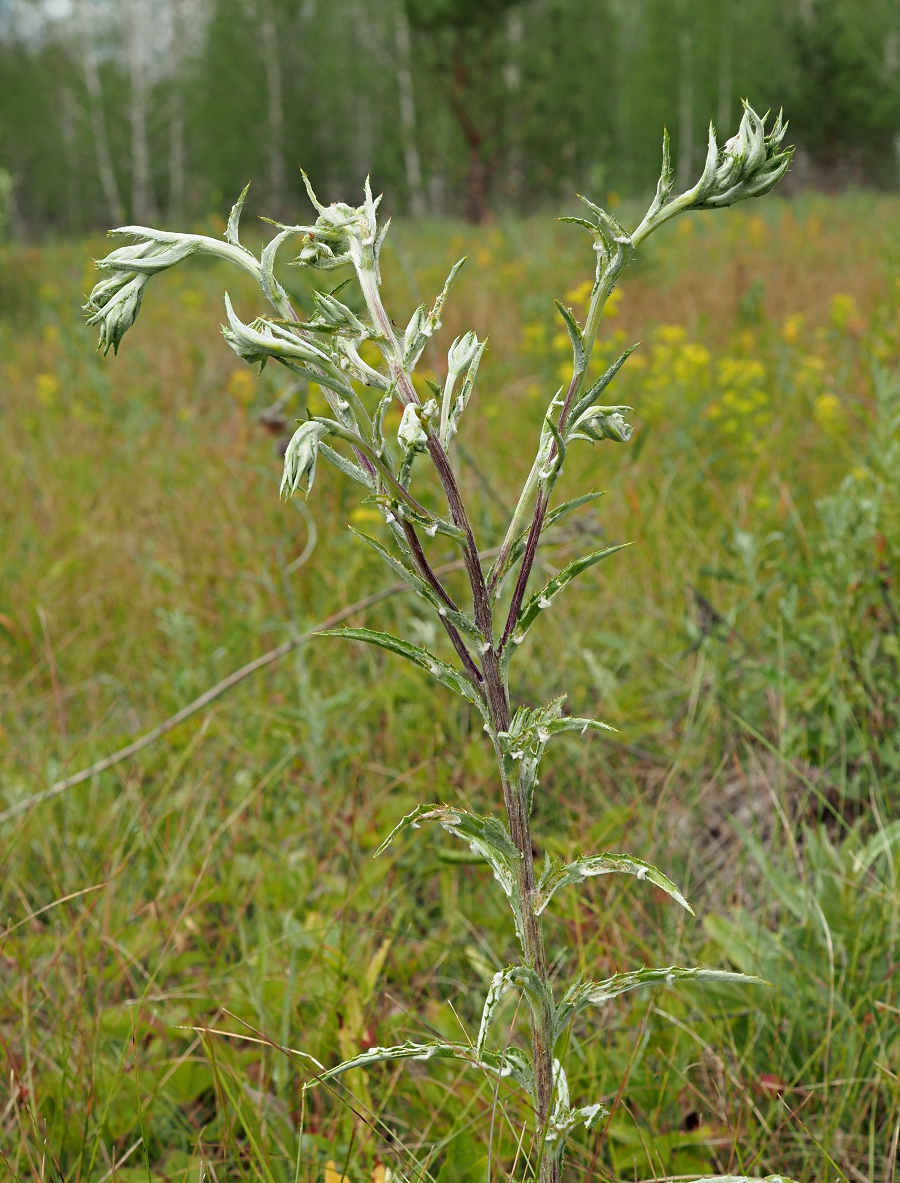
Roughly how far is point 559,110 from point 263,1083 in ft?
115

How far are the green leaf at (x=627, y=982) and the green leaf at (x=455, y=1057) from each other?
5 cm

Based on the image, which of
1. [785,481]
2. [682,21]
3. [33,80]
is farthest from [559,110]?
[785,481]

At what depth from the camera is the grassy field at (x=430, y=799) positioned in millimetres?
1278

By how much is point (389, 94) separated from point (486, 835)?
103 feet

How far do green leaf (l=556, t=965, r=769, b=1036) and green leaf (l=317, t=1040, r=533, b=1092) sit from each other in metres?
0.05

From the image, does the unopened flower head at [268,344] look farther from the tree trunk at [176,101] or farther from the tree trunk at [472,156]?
the tree trunk at [176,101]

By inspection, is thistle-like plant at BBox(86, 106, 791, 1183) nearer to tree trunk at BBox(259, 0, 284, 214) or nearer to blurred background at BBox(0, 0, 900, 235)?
blurred background at BBox(0, 0, 900, 235)

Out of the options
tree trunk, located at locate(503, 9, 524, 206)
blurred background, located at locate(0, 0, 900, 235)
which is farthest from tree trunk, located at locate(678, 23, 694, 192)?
tree trunk, located at locate(503, 9, 524, 206)

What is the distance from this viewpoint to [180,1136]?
138 centimetres

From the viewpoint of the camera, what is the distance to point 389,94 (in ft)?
93.3

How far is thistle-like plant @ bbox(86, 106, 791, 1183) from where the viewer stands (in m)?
0.69

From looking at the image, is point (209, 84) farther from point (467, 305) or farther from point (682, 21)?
point (467, 305)

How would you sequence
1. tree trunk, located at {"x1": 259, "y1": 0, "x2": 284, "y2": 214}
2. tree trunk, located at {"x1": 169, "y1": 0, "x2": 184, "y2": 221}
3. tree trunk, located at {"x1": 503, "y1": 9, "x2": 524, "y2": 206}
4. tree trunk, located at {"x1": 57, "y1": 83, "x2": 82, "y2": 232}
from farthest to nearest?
tree trunk, located at {"x1": 57, "y1": 83, "x2": 82, "y2": 232} → tree trunk, located at {"x1": 259, "y1": 0, "x2": 284, "y2": 214} → tree trunk, located at {"x1": 169, "y1": 0, "x2": 184, "y2": 221} → tree trunk, located at {"x1": 503, "y1": 9, "x2": 524, "y2": 206}

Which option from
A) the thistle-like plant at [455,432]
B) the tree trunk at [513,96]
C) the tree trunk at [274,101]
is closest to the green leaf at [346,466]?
the thistle-like plant at [455,432]
